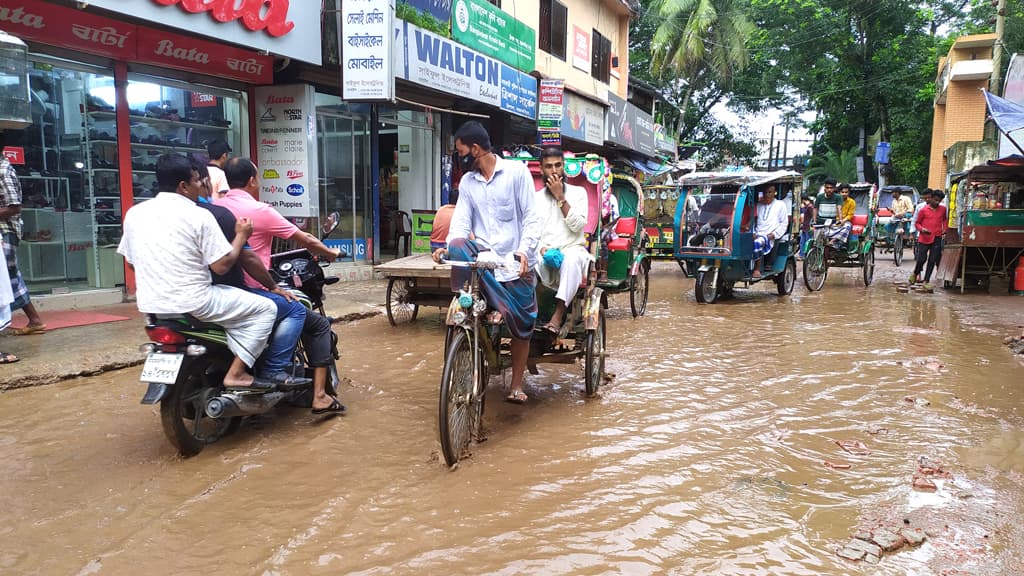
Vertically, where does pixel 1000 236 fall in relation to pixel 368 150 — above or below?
below

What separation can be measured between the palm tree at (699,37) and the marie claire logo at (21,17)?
23006 millimetres

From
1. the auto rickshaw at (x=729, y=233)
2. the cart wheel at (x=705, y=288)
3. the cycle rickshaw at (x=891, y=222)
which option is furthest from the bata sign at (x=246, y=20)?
the cycle rickshaw at (x=891, y=222)

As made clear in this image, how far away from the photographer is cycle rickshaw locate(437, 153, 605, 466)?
372cm

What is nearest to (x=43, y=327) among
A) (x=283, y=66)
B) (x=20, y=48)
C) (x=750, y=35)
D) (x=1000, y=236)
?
(x=20, y=48)

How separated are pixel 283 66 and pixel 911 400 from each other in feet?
30.0

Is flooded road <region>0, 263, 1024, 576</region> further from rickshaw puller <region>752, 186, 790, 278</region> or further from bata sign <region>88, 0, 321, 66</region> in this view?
rickshaw puller <region>752, 186, 790, 278</region>

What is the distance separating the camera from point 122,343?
627cm

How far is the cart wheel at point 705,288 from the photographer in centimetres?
1062

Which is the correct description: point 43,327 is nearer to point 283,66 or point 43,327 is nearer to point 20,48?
point 20,48

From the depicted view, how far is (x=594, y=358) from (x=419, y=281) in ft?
8.94

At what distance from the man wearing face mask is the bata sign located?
16.7ft

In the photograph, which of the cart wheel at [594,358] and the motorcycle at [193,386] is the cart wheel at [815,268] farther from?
the motorcycle at [193,386]

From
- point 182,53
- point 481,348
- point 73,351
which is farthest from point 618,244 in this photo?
point 182,53

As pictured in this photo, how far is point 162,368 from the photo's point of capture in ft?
11.9
